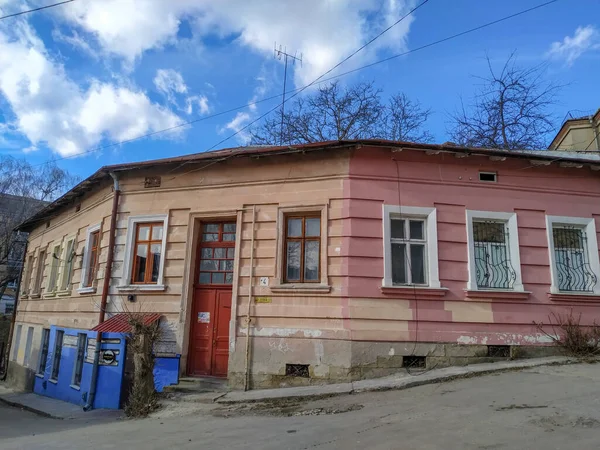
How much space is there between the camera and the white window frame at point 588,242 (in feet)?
31.4

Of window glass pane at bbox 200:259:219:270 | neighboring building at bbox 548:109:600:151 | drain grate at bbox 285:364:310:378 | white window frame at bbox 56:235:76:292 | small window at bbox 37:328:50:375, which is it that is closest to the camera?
drain grate at bbox 285:364:310:378

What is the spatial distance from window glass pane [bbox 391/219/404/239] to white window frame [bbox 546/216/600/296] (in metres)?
3.24

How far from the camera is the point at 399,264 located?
9438 mm

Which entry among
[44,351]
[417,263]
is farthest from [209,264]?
[44,351]

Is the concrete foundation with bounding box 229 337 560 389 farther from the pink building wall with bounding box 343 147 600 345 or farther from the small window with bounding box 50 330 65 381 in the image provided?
the small window with bounding box 50 330 65 381

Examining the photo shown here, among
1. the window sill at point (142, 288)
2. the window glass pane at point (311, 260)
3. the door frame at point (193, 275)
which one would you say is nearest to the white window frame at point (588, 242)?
the window glass pane at point (311, 260)

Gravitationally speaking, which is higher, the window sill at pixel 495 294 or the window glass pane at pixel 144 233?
the window glass pane at pixel 144 233

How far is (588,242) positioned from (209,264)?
8.64 metres

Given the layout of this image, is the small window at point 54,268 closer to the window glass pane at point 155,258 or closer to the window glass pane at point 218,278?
the window glass pane at point 155,258

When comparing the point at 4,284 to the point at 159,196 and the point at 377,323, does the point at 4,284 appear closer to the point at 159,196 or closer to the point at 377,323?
the point at 159,196

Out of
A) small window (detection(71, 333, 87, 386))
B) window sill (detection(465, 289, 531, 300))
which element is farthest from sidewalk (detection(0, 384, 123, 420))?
window sill (detection(465, 289, 531, 300))

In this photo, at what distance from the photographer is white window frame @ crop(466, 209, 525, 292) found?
9.38 meters

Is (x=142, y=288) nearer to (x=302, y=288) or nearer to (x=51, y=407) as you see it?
(x=302, y=288)

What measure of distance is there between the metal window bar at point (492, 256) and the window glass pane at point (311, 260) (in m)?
3.41
